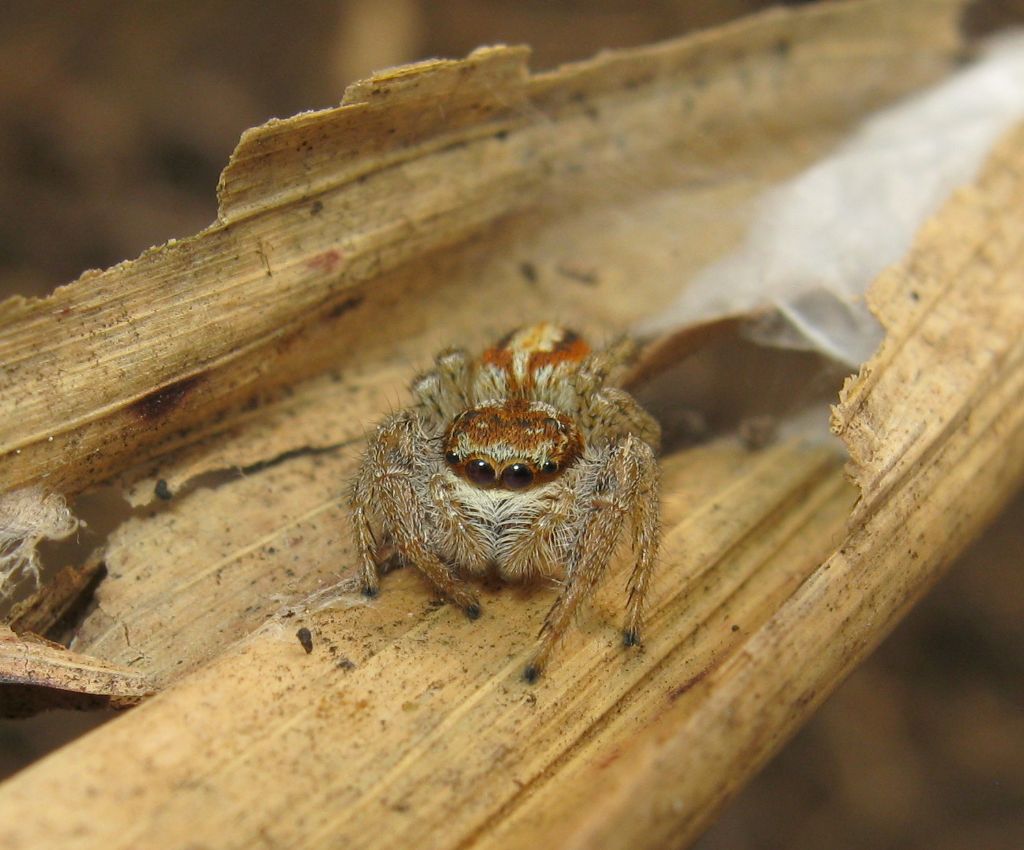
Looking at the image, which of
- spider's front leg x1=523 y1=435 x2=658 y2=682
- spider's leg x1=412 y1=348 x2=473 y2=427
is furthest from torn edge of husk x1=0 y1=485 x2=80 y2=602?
spider's front leg x1=523 y1=435 x2=658 y2=682

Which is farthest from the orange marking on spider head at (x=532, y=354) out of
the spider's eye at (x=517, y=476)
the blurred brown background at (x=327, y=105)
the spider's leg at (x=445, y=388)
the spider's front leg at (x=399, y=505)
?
the blurred brown background at (x=327, y=105)

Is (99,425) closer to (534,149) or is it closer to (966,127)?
(534,149)

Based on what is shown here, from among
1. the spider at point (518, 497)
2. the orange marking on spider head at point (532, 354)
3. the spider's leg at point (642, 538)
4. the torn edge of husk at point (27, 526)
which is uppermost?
the torn edge of husk at point (27, 526)

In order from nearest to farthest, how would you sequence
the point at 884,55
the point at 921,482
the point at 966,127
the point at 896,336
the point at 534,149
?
1. the point at 921,482
2. the point at 896,336
3. the point at 534,149
4. the point at 966,127
5. the point at 884,55

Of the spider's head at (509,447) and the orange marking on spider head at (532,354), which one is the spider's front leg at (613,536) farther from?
the orange marking on spider head at (532,354)

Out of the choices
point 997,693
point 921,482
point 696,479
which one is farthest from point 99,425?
point 997,693

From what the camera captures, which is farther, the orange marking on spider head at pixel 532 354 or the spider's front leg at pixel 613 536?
the orange marking on spider head at pixel 532 354
